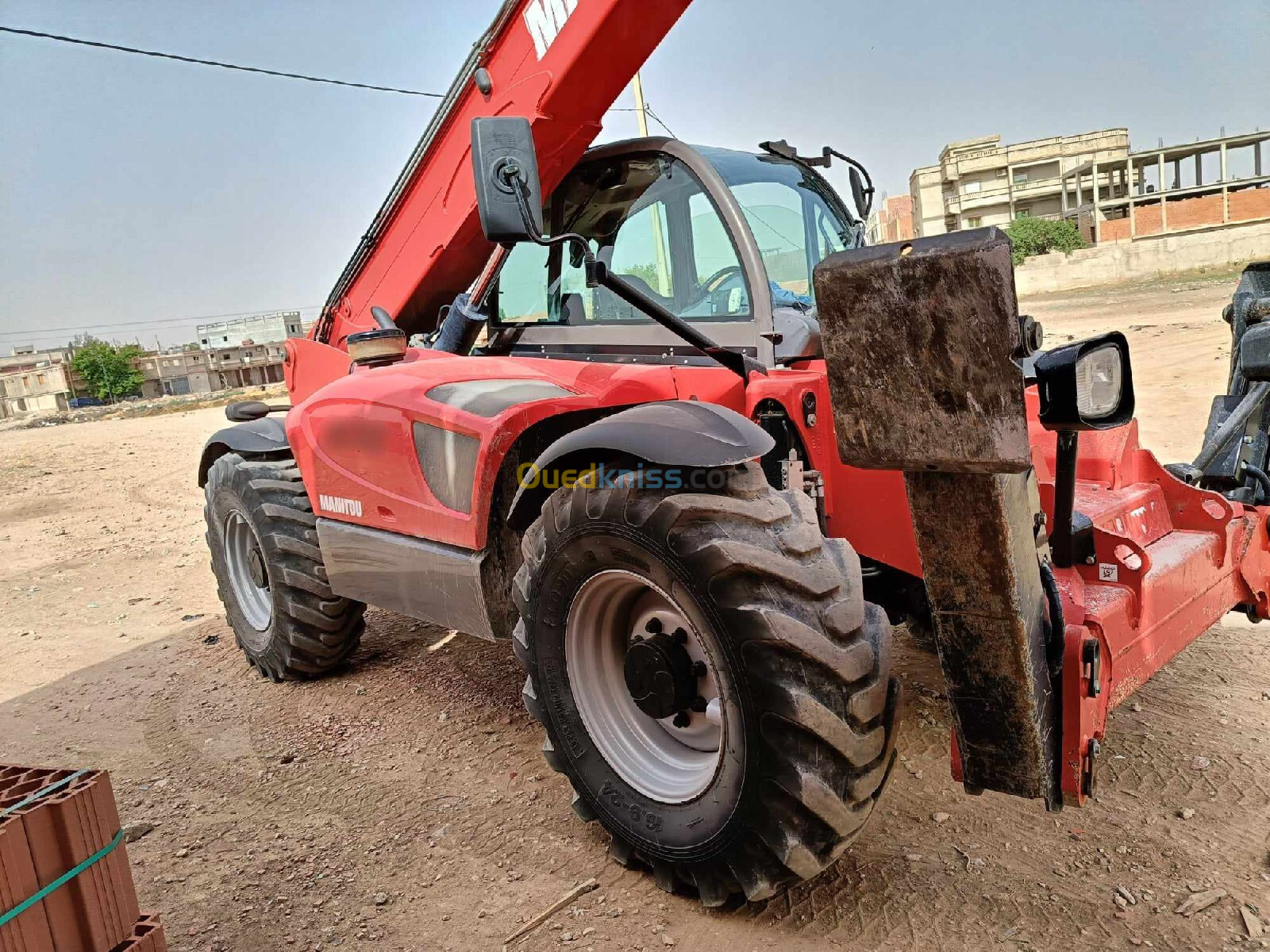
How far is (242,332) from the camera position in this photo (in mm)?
76125

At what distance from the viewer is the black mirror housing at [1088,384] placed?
6.15ft

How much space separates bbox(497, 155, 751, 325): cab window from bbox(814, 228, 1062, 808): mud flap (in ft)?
4.88

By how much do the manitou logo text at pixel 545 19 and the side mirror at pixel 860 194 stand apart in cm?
145

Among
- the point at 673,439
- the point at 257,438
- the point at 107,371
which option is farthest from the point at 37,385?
the point at 673,439

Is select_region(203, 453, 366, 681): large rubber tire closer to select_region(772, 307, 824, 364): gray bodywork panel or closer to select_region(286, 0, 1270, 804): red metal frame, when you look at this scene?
select_region(286, 0, 1270, 804): red metal frame

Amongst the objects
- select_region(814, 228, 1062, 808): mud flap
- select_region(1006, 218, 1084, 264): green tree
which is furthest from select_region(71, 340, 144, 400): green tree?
select_region(814, 228, 1062, 808): mud flap

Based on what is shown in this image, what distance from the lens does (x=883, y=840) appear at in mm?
2992

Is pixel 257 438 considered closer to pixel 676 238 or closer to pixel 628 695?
pixel 676 238

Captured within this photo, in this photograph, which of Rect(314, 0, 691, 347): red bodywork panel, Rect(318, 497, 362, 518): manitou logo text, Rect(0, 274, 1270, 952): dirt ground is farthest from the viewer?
Rect(318, 497, 362, 518): manitou logo text

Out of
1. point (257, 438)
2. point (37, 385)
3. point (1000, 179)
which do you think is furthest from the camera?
point (37, 385)

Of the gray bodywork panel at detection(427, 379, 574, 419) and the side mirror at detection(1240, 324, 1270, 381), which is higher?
the gray bodywork panel at detection(427, 379, 574, 419)

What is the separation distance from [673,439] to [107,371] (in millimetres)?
75566

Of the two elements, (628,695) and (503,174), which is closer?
(503,174)

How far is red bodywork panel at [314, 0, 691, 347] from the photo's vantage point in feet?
12.3
